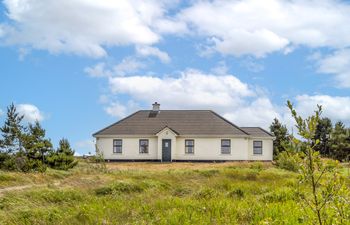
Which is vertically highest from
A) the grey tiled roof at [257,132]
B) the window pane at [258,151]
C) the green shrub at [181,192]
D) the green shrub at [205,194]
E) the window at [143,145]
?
the grey tiled roof at [257,132]

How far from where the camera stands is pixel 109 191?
1230 cm

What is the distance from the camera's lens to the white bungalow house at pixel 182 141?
121 ft

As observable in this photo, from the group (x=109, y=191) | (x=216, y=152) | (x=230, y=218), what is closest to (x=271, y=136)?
(x=216, y=152)

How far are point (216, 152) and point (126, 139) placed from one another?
794 centimetres

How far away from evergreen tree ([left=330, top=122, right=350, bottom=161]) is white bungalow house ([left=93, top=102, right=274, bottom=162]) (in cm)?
1157

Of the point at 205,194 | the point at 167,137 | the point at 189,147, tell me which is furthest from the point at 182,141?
the point at 205,194

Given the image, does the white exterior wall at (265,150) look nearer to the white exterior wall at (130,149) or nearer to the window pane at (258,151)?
the window pane at (258,151)

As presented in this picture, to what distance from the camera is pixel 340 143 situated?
1785 inches

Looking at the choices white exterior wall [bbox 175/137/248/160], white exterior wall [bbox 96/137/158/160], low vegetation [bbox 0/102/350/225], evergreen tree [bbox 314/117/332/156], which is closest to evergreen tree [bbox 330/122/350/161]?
evergreen tree [bbox 314/117/332/156]

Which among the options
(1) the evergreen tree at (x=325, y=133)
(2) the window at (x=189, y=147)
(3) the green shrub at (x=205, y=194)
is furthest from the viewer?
(1) the evergreen tree at (x=325, y=133)

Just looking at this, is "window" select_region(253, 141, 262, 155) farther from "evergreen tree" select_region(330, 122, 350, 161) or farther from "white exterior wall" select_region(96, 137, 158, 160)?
"evergreen tree" select_region(330, 122, 350, 161)

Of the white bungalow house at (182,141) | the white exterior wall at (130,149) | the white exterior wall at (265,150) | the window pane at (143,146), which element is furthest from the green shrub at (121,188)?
the white exterior wall at (265,150)

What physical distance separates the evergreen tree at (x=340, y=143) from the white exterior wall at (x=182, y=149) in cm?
1175

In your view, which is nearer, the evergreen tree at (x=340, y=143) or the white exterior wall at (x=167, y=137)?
the white exterior wall at (x=167, y=137)
